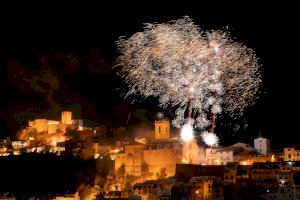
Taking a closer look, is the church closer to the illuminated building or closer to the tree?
the tree

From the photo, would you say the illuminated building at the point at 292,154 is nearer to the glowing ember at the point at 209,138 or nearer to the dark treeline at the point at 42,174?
the glowing ember at the point at 209,138

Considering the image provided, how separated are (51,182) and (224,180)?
14.8m

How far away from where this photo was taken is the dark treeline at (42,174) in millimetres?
50438

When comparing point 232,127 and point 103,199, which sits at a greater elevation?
point 232,127

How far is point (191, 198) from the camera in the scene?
145ft

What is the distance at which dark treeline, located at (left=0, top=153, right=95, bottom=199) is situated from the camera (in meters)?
50.4

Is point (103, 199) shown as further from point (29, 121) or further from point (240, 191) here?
point (29, 121)

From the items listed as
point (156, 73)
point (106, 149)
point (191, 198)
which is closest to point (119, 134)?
point (106, 149)

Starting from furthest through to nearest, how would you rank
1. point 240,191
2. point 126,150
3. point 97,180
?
point 126,150 < point 97,180 < point 240,191

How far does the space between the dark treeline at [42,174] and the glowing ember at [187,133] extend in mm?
9087

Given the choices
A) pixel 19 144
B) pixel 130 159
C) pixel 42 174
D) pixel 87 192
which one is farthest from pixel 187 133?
pixel 19 144

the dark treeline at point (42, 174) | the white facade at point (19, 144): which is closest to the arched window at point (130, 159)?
the dark treeline at point (42, 174)

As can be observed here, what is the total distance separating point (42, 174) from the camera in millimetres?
52844

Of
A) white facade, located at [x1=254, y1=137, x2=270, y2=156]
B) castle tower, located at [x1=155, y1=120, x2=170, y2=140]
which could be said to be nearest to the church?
castle tower, located at [x1=155, y1=120, x2=170, y2=140]
